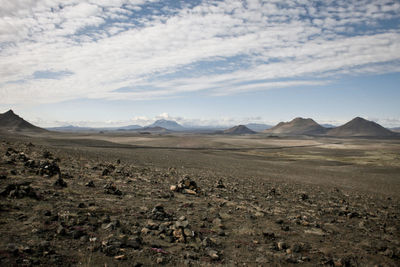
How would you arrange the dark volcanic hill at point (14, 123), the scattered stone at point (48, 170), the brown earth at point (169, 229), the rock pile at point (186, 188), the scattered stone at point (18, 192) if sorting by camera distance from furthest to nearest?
the dark volcanic hill at point (14, 123), the rock pile at point (186, 188), the scattered stone at point (48, 170), the scattered stone at point (18, 192), the brown earth at point (169, 229)

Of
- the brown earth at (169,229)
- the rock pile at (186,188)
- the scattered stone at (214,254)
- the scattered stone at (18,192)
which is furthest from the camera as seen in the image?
the rock pile at (186,188)

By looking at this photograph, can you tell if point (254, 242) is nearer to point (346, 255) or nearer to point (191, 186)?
point (346, 255)

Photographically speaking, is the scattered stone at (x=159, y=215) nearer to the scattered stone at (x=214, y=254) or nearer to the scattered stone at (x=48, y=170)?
the scattered stone at (x=214, y=254)

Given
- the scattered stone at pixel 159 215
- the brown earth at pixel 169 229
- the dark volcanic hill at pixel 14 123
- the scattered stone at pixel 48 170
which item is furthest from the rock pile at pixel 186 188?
the dark volcanic hill at pixel 14 123

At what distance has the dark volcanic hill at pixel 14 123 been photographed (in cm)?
12362

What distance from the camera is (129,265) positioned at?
5785 mm

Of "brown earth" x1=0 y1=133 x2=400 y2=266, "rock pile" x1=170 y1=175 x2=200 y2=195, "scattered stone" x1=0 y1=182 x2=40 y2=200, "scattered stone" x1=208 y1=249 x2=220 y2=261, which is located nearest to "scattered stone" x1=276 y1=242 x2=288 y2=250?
"brown earth" x1=0 y1=133 x2=400 y2=266

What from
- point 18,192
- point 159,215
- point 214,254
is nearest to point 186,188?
point 159,215

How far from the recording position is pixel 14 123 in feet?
424

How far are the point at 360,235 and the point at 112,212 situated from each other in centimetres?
929

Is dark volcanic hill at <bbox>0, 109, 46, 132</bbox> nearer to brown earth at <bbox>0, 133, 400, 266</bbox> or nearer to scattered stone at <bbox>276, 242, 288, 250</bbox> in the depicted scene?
brown earth at <bbox>0, 133, 400, 266</bbox>

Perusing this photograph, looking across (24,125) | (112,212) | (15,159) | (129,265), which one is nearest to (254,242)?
(129,265)

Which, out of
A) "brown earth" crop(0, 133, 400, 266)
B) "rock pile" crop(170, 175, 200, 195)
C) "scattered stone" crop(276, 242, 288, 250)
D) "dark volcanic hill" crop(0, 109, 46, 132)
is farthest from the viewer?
"dark volcanic hill" crop(0, 109, 46, 132)

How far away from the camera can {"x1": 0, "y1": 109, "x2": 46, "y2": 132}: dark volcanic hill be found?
406 ft
